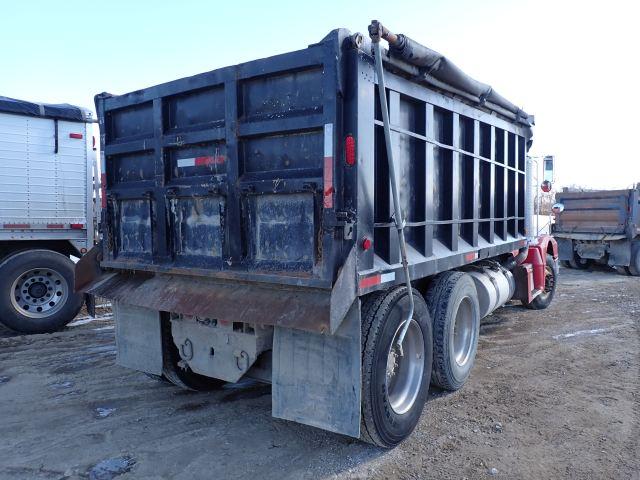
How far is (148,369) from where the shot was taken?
181 inches

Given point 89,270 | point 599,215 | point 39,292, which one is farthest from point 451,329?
point 599,215

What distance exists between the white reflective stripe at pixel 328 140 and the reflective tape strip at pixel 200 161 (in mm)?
966

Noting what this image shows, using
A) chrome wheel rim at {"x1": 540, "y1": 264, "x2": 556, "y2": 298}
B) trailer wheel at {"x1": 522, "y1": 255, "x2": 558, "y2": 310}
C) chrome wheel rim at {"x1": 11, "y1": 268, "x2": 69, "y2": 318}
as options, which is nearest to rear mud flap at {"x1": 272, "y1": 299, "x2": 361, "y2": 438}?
chrome wheel rim at {"x1": 11, "y1": 268, "x2": 69, "y2": 318}

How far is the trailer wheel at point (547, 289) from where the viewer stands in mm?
9328

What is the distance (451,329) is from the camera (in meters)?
4.82

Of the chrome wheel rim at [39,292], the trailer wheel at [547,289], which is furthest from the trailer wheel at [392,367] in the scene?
the trailer wheel at [547,289]

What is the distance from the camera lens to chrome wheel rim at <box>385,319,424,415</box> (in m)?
3.93

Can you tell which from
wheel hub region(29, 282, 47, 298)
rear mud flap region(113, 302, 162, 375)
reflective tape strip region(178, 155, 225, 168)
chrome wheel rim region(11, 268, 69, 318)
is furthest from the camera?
wheel hub region(29, 282, 47, 298)

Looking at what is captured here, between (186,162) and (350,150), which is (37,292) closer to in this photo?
(186,162)

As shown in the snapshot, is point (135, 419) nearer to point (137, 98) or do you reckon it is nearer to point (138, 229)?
point (138, 229)

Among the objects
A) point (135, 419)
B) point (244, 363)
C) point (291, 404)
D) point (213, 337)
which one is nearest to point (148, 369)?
point (135, 419)

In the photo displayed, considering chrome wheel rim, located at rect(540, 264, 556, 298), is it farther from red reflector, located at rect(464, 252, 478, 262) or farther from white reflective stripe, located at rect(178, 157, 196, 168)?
white reflective stripe, located at rect(178, 157, 196, 168)

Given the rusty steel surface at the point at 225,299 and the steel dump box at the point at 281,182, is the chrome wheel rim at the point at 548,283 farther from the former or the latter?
the rusty steel surface at the point at 225,299

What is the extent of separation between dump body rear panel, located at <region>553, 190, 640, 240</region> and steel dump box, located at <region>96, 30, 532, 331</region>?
39.5 ft
